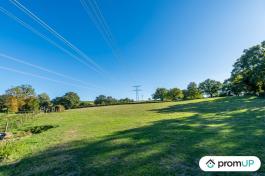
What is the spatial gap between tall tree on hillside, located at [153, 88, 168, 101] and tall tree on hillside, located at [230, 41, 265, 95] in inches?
1696

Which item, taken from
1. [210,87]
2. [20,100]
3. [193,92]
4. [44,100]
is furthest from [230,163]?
[44,100]

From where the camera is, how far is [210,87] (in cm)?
8944

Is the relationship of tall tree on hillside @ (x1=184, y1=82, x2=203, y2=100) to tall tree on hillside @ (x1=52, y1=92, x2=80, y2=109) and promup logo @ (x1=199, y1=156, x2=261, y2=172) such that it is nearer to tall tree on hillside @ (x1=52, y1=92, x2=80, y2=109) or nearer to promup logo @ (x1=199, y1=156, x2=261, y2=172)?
tall tree on hillside @ (x1=52, y1=92, x2=80, y2=109)

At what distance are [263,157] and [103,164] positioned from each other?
488cm

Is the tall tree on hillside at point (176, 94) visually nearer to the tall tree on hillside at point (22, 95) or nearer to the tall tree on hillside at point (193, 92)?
the tall tree on hillside at point (193, 92)

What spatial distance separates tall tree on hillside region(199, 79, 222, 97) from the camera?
88125 millimetres

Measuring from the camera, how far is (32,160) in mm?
6602

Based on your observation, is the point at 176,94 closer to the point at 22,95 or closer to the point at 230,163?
the point at 22,95

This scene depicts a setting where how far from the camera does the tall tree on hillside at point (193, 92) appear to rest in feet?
288

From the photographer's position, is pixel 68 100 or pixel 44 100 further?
pixel 68 100

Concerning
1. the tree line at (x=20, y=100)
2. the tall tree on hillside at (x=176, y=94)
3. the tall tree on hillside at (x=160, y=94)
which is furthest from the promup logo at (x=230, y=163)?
the tall tree on hillside at (x=160, y=94)

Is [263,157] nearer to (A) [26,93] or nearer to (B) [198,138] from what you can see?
(B) [198,138]

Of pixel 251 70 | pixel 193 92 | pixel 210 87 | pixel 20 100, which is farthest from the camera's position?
pixel 210 87

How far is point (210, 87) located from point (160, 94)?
25433mm
